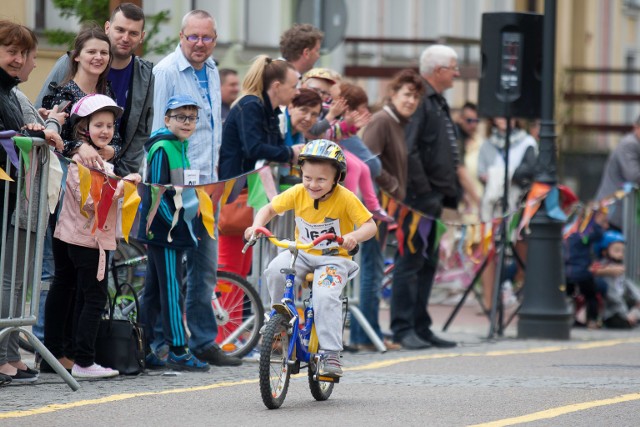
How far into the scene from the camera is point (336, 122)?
44.2ft

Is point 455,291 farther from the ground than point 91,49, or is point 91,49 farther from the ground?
point 91,49

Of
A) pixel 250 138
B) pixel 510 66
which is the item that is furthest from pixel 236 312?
pixel 510 66

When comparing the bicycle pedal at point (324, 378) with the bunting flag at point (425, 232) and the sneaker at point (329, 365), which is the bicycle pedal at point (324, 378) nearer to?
the sneaker at point (329, 365)

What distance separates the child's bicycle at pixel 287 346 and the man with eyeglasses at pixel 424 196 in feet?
13.7

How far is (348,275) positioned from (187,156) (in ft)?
6.79

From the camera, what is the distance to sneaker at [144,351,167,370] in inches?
457

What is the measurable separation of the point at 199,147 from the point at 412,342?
3.11 m

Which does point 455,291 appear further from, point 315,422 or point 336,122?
point 315,422

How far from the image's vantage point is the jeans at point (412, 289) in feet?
47.3

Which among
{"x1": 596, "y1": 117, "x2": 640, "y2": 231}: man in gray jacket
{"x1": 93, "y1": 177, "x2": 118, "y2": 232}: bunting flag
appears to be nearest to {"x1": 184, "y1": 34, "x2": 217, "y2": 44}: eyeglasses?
{"x1": 93, "y1": 177, "x2": 118, "y2": 232}: bunting flag

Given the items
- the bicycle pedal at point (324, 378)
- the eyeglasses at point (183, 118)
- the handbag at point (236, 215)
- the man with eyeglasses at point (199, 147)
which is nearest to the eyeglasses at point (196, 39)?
the man with eyeglasses at point (199, 147)

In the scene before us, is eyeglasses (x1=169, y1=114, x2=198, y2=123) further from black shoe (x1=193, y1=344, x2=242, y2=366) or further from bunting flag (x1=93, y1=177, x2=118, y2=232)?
black shoe (x1=193, y1=344, x2=242, y2=366)

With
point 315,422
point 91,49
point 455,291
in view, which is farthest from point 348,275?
point 455,291

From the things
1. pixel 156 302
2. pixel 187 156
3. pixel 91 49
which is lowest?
pixel 156 302
